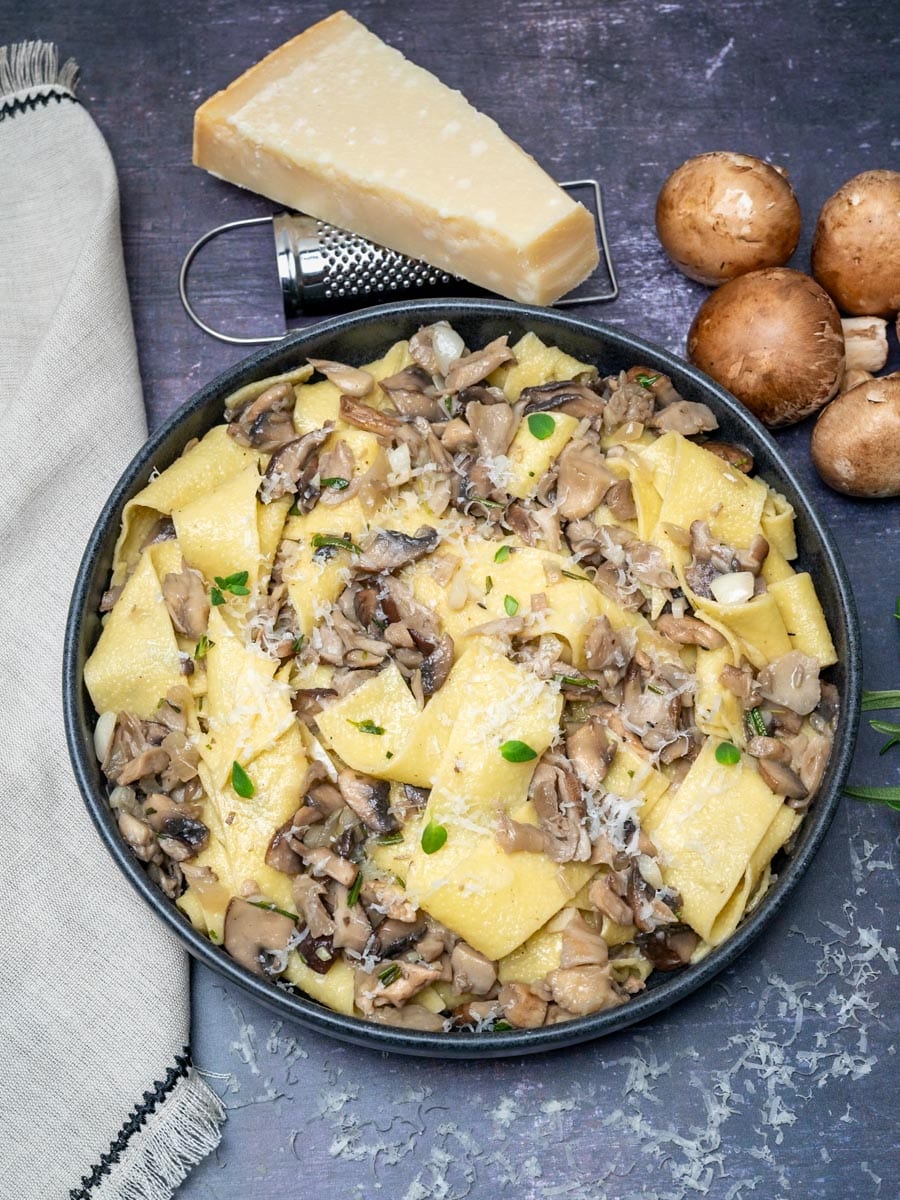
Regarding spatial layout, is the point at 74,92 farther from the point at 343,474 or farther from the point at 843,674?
the point at 843,674

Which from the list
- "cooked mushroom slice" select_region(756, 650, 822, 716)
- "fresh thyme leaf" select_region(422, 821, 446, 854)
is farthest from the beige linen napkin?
"cooked mushroom slice" select_region(756, 650, 822, 716)

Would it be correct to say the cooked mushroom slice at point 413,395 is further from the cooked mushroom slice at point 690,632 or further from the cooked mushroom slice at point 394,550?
the cooked mushroom slice at point 690,632

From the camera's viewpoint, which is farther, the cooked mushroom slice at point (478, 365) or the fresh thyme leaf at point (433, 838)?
the cooked mushroom slice at point (478, 365)

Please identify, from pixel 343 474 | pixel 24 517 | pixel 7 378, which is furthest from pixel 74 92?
pixel 343 474

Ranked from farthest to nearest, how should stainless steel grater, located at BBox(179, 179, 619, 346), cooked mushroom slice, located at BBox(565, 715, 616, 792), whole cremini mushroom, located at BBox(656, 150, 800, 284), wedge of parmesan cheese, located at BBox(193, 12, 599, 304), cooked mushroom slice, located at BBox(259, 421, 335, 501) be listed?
stainless steel grater, located at BBox(179, 179, 619, 346)
whole cremini mushroom, located at BBox(656, 150, 800, 284)
wedge of parmesan cheese, located at BBox(193, 12, 599, 304)
cooked mushroom slice, located at BBox(259, 421, 335, 501)
cooked mushroom slice, located at BBox(565, 715, 616, 792)

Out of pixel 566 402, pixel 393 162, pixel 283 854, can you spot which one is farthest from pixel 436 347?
pixel 283 854

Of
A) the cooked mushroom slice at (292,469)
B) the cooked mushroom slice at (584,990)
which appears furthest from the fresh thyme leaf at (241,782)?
the cooked mushroom slice at (584,990)

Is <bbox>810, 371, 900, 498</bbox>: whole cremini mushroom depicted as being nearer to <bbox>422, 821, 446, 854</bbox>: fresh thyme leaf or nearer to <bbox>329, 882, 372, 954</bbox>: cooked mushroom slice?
<bbox>422, 821, 446, 854</bbox>: fresh thyme leaf
